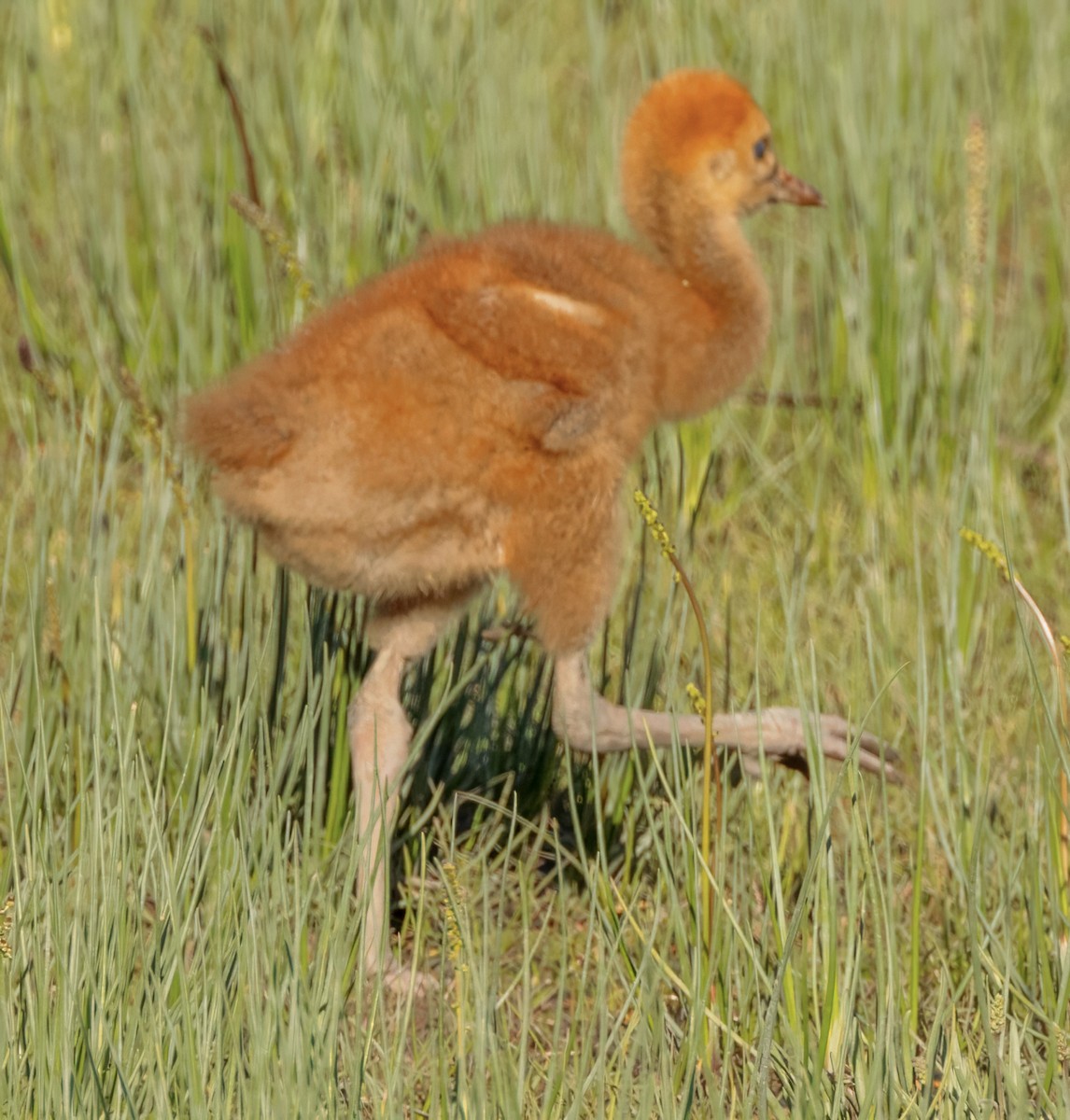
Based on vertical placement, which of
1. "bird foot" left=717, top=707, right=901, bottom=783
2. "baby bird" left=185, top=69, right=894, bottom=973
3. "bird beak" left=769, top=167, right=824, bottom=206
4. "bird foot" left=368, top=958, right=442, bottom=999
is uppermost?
"bird beak" left=769, top=167, right=824, bottom=206

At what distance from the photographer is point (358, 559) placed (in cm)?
285

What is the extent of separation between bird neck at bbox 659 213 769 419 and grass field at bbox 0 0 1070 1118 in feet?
0.67

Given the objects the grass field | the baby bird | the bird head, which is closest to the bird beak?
the bird head

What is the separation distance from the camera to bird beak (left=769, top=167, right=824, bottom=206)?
351 cm

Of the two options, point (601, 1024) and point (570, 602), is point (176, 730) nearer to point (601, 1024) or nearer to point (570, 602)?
point (570, 602)

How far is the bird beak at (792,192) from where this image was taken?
351 centimetres

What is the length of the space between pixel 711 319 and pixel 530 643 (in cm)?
71

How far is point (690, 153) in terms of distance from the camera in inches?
131

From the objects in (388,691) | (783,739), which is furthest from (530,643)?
(783,739)

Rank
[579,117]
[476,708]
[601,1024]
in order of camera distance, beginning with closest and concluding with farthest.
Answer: [601,1024], [476,708], [579,117]

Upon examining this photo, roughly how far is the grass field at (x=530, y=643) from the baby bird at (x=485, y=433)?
14 centimetres

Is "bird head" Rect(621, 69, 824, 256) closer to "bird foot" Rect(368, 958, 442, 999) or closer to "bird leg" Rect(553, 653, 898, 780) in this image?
"bird leg" Rect(553, 653, 898, 780)

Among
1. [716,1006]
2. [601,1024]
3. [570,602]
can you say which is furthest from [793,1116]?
[570,602]

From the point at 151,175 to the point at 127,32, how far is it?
378 mm
